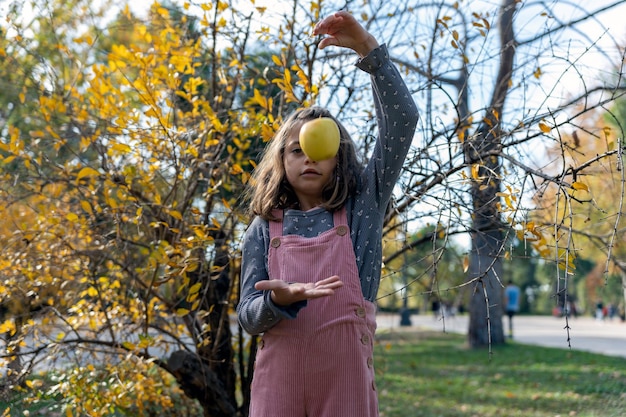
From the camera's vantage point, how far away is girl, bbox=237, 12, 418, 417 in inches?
69.3

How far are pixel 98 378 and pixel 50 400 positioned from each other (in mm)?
286

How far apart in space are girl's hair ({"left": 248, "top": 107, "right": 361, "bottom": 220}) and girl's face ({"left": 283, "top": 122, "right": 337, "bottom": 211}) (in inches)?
1.1

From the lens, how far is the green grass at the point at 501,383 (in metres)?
6.05

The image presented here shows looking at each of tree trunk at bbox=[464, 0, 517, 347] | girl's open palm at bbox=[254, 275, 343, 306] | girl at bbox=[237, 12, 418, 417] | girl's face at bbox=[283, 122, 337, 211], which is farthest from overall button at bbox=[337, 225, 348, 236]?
tree trunk at bbox=[464, 0, 517, 347]

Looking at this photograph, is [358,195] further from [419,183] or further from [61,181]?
[61,181]

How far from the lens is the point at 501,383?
313 inches

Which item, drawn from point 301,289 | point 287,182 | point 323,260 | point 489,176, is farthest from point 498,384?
point 301,289

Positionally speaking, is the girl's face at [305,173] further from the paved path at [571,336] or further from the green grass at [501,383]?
the green grass at [501,383]

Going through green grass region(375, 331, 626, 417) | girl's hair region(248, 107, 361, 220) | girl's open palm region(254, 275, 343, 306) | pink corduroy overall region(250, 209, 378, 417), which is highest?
girl's hair region(248, 107, 361, 220)

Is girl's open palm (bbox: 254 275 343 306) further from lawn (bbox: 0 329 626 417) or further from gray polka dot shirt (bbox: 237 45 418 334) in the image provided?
lawn (bbox: 0 329 626 417)

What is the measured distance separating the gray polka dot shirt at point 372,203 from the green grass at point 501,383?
236 cm

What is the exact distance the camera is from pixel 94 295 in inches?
146

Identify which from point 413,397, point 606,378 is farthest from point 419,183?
point 606,378

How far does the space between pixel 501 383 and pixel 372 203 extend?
21.9 feet
